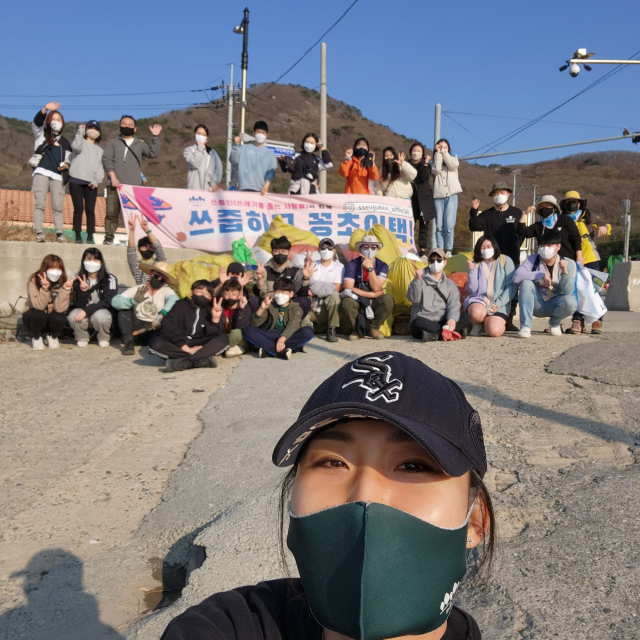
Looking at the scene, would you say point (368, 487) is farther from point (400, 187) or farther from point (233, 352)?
point (400, 187)

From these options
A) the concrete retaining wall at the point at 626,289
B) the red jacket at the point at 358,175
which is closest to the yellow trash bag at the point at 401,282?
the red jacket at the point at 358,175

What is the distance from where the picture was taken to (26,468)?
430cm

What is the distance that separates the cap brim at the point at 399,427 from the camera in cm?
109

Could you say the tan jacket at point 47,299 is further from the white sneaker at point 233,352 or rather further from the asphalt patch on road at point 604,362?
the asphalt patch on road at point 604,362

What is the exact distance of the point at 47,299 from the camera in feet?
26.2

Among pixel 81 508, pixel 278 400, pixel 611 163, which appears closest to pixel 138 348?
pixel 278 400

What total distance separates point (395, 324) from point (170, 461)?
15.6 feet

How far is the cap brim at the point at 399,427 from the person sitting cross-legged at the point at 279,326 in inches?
238

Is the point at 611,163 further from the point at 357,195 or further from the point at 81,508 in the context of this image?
the point at 81,508

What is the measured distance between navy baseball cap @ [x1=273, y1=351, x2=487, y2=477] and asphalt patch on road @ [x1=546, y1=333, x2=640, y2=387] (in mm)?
4648

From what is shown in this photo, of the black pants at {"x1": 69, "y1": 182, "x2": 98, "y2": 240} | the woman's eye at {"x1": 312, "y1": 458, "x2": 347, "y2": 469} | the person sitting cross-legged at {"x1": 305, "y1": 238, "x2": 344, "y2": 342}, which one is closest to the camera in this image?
the woman's eye at {"x1": 312, "y1": 458, "x2": 347, "y2": 469}

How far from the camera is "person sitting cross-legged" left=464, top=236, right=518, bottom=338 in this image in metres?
8.13

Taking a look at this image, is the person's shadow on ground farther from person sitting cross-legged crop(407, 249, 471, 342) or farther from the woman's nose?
person sitting cross-legged crop(407, 249, 471, 342)

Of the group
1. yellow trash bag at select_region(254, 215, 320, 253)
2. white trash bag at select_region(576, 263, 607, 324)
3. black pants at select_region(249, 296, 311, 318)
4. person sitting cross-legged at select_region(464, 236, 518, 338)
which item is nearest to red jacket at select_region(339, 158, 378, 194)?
yellow trash bag at select_region(254, 215, 320, 253)
